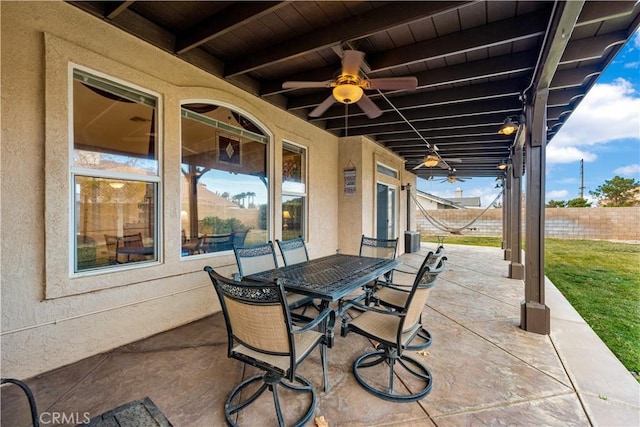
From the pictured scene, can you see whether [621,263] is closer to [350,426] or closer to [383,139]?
[383,139]

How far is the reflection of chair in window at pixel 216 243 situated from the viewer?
350 centimetres

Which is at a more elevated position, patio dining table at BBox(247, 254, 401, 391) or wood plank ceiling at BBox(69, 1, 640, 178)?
wood plank ceiling at BBox(69, 1, 640, 178)

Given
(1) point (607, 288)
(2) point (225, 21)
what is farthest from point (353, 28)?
(1) point (607, 288)

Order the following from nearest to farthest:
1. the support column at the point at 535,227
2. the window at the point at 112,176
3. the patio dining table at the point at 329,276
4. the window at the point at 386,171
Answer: the patio dining table at the point at 329,276, the window at the point at 112,176, the support column at the point at 535,227, the window at the point at 386,171

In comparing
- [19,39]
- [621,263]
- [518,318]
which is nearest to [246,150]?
[19,39]

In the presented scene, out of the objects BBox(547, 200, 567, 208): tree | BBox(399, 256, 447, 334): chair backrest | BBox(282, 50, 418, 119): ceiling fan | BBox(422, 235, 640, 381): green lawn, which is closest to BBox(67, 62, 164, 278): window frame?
BBox(282, 50, 418, 119): ceiling fan

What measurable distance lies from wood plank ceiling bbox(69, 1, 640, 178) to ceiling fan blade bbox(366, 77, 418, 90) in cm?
39

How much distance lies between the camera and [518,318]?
3.26 metres

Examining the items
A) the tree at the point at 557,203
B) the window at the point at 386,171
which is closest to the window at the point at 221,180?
the window at the point at 386,171

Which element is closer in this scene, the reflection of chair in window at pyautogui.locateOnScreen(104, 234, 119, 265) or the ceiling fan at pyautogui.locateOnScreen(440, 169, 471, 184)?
the reflection of chair in window at pyautogui.locateOnScreen(104, 234, 119, 265)

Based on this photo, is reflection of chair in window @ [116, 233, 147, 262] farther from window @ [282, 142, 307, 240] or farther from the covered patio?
window @ [282, 142, 307, 240]

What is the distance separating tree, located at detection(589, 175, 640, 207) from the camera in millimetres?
13179

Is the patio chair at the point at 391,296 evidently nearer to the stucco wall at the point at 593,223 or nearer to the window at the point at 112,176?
the window at the point at 112,176

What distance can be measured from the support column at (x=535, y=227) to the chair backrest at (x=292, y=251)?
8.67 ft
